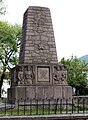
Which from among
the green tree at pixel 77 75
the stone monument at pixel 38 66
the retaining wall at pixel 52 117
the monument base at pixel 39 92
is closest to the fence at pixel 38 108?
the monument base at pixel 39 92

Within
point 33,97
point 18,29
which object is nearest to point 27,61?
point 33,97

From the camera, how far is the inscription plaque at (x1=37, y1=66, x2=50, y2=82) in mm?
17031

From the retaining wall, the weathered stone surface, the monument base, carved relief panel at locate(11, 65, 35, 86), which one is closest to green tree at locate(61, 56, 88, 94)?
the weathered stone surface

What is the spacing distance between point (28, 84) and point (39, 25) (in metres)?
3.70

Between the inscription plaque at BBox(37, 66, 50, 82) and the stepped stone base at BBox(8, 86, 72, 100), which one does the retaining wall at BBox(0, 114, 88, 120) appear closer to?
the stepped stone base at BBox(8, 86, 72, 100)

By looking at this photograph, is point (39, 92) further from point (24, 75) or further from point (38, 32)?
point (38, 32)

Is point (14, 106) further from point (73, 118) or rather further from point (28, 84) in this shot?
point (73, 118)

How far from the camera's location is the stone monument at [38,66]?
16.7 m

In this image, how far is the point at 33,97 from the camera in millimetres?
16562

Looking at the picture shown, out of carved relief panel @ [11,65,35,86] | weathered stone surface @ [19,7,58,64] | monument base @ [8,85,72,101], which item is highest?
weathered stone surface @ [19,7,58,64]

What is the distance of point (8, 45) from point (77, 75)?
12.7 meters

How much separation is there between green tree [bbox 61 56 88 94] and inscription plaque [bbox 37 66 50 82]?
28402 millimetres

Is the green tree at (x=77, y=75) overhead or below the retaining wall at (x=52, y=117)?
overhead

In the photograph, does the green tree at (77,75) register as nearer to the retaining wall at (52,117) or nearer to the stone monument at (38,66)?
the stone monument at (38,66)
